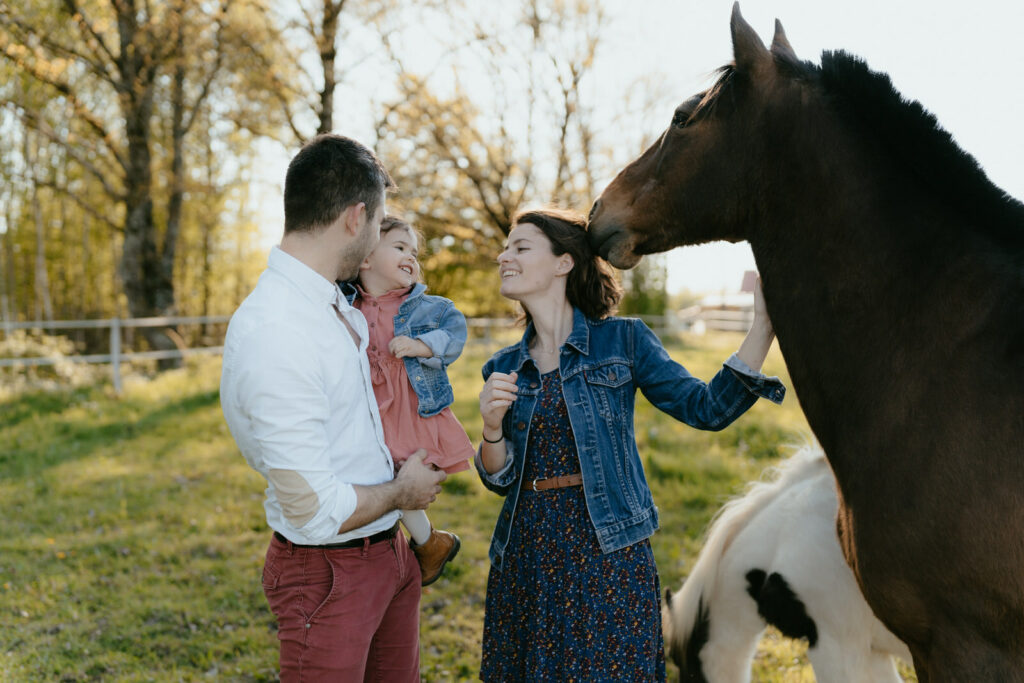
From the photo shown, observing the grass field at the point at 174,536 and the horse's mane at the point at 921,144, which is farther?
the grass field at the point at 174,536

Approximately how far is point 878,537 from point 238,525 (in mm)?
5759

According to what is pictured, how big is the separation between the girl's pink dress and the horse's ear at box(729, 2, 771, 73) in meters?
1.46

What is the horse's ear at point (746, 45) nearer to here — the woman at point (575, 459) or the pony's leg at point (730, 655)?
the woman at point (575, 459)

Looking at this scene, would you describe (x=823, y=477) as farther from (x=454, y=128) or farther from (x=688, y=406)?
(x=454, y=128)

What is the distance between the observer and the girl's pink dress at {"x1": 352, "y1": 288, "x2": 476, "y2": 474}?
7.96ft

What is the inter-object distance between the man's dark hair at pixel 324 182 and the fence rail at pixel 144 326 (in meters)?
7.59

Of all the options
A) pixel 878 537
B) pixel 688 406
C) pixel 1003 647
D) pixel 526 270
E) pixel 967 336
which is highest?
pixel 526 270

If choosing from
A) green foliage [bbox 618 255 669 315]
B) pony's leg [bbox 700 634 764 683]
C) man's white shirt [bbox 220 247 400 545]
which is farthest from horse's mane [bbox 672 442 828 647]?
green foliage [bbox 618 255 669 315]

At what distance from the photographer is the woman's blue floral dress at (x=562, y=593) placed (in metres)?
2.34

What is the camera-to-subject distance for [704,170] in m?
2.16

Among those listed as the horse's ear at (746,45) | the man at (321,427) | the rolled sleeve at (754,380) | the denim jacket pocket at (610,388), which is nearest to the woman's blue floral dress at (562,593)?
the denim jacket pocket at (610,388)

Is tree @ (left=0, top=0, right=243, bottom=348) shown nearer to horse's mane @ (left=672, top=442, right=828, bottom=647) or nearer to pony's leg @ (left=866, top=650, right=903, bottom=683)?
horse's mane @ (left=672, top=442, right=828, bottom=647)

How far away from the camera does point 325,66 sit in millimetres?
13602

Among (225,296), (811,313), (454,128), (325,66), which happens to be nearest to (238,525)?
(811,313)
